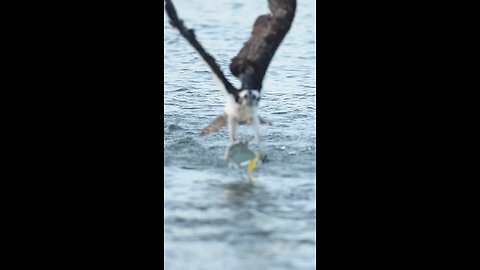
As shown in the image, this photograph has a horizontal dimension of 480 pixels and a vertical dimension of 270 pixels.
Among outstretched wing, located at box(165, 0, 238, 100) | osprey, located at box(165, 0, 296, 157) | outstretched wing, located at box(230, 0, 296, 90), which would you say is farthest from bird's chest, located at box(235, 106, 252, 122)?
outstretched wing, located at box(230, 0, 296, 90)

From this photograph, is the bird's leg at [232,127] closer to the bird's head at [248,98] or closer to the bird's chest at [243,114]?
the bird's chest at [243,114]

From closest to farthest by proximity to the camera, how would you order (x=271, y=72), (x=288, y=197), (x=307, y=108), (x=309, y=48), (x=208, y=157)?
(x=288, y=197) → (x=208, y=157) → (x=307, y=108) → (x=271, y=72) → (x=309, y=48)

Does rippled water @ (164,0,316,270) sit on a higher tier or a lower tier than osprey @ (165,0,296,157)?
lower

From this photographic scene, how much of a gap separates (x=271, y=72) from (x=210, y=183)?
3.35 meters

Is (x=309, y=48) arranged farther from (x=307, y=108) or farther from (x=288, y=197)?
(x=288, y=197)

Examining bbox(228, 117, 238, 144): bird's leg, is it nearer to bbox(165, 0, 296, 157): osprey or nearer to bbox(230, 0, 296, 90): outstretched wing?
bbox(165, 0, 296, 157): osprey

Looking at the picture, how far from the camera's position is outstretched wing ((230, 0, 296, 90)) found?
325 inches

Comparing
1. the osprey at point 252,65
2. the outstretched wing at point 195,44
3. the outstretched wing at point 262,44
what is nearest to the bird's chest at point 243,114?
the osprey at point 252,65

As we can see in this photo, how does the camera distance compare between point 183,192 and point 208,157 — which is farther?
point 208,157

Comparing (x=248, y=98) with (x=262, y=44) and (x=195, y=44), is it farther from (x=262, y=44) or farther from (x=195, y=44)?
(x=195, y=44)

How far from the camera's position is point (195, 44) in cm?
805

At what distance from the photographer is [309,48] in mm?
12297

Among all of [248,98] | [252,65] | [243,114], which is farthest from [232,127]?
[252,65]

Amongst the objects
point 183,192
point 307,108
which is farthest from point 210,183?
point 307,108
